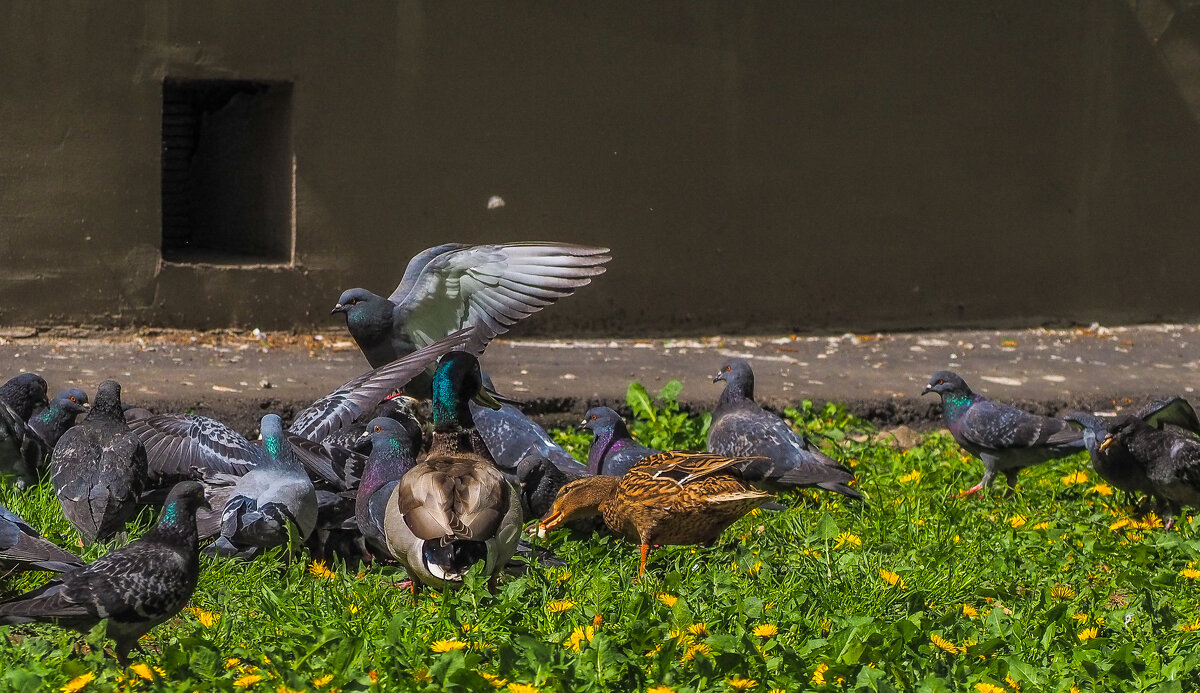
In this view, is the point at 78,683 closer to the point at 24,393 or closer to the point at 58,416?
the point at 58,416

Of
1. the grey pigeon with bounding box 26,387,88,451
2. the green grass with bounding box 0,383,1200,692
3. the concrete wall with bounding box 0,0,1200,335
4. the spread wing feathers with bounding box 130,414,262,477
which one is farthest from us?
the concrete wall with bounding box 0,0,1200,335

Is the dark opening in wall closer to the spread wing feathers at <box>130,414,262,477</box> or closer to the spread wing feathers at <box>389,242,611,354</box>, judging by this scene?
the spread wing feathers at <box>389,242,611,354</box>

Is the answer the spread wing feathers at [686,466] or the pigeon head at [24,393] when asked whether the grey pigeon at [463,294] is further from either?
the pigeon head at [24,393]

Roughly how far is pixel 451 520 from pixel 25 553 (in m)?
1.25

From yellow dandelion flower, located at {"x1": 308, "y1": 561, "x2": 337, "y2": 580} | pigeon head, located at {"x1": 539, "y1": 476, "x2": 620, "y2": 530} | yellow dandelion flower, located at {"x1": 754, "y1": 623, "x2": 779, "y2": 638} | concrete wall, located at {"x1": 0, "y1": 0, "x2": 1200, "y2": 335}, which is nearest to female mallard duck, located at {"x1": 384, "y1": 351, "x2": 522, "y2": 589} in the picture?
yellow dandelion flower, located at {"x1": 308, "y1": 561, "x2": 337, "y2": 580}

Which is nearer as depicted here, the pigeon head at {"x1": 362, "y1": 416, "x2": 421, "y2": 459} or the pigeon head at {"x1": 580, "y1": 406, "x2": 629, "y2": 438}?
the pigeon head at {"x1": 362, "y1": 416, "x2": 421, "y2": 459}

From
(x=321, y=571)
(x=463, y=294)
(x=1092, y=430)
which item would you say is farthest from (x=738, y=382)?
(x=321, y=571)

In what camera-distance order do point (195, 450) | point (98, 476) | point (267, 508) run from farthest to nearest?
point (195, 450) < point (98, 476) < point (267, 508)

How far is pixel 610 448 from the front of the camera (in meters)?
5.86

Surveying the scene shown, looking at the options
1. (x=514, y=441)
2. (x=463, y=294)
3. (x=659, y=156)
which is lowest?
(x=514, y=441)

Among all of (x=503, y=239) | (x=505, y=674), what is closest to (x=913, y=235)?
(x=503, y=239)

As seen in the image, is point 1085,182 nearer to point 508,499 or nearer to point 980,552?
point 980,552

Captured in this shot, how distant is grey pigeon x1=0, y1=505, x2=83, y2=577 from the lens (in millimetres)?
3941

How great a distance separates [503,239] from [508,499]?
5598 millimetres
